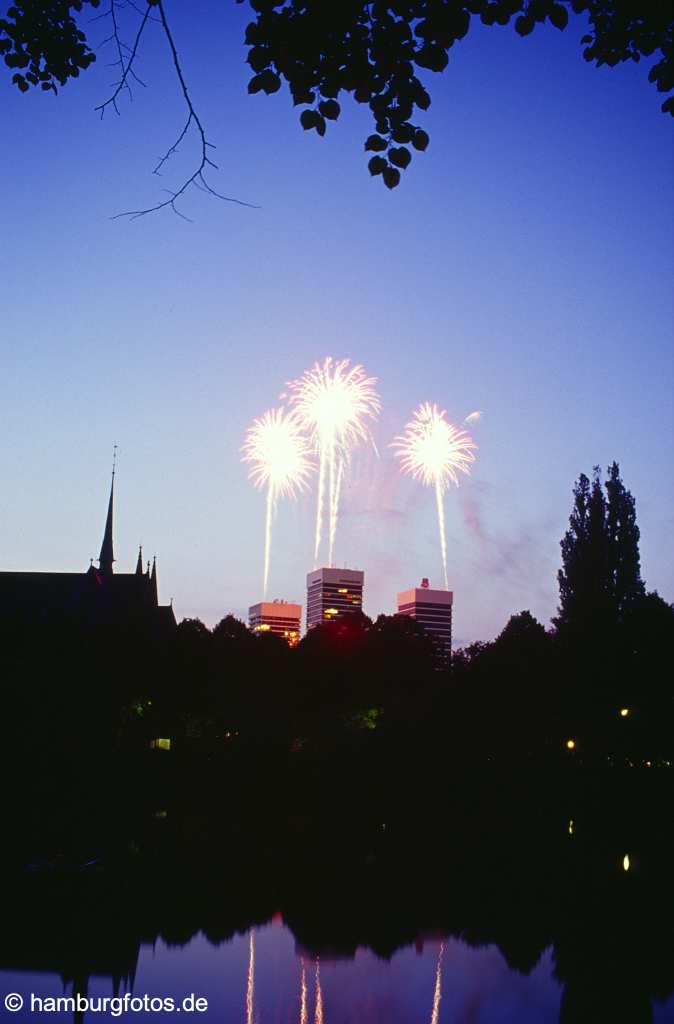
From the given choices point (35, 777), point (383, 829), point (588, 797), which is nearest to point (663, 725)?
point (588, 797)

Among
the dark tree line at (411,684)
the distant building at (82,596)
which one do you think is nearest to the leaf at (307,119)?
the dark tree line at (411,684)

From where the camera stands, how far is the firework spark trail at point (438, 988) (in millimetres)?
19372

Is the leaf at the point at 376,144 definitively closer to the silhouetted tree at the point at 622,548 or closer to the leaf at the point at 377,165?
the leaf at the point at 377,165

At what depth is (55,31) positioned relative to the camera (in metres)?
8.80

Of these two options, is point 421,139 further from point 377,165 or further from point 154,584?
point 154,584

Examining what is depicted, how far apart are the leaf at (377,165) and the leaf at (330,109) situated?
1.74ft

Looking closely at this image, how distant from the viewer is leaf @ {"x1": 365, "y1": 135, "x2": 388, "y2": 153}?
25.2ft

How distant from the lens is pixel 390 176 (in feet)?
25.4

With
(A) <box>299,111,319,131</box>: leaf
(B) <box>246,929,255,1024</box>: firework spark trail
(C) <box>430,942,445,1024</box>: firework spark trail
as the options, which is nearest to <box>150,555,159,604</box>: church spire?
→ (B) <box>246,929,255,1024</box>: firework spark trail

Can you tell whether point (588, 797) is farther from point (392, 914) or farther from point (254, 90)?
point (254, 90)

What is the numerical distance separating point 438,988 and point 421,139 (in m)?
21.4

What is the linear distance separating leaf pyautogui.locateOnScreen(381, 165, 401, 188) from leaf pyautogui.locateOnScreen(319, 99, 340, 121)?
0.68 metres

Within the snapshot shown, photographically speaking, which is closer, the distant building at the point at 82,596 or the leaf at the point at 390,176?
the leaf at the point at 390,176

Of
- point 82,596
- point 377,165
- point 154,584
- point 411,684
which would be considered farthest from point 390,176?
point 154,584
